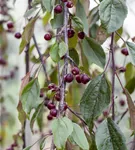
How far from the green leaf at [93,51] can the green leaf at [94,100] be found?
3.4 inches

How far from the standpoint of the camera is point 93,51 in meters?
0.86

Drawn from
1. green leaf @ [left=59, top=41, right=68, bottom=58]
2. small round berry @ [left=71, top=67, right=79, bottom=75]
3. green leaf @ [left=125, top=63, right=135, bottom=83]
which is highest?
green leaf @ [left=125, top=63, right=135, bottom=83]

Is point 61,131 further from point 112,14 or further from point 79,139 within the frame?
point 112,14

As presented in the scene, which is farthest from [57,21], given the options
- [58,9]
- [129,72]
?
[129,72]

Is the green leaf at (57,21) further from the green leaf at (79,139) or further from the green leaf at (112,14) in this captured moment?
the green leaf at (79,139)

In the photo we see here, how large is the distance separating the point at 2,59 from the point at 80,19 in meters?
1.23

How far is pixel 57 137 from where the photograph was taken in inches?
24.7

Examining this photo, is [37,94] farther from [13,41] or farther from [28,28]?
[13,41]

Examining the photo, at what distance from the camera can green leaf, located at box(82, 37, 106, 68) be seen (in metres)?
0.86

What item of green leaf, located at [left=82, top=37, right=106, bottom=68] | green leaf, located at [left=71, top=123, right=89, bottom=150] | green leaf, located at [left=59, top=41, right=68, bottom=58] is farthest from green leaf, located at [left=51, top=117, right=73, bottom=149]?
green leaf, located at [left=82, top=37, right=106, bottom=68]

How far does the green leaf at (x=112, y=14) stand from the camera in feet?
2.34

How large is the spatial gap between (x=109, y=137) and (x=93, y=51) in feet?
0.66

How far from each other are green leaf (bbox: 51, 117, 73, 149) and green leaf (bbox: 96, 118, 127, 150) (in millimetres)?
104

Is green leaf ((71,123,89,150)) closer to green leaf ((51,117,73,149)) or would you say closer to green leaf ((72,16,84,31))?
green leaf ((51,117,73,149))
